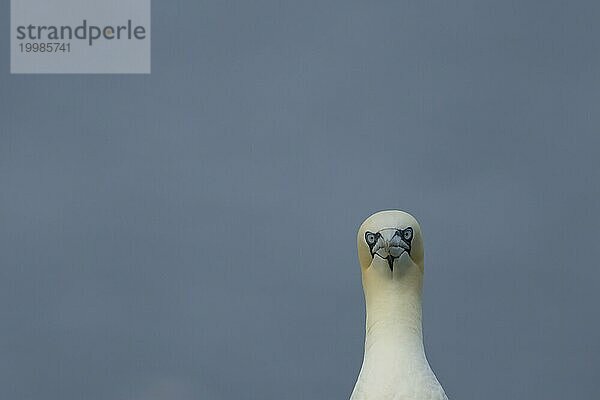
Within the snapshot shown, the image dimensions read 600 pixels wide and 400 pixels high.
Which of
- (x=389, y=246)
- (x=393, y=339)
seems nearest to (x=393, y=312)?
(x=393, y=339)

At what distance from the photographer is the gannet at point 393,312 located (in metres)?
3.21

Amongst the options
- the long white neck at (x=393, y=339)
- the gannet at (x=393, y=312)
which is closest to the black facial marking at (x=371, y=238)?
the gannet at (x=393, y=312)

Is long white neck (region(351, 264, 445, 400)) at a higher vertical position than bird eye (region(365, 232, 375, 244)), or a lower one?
lower

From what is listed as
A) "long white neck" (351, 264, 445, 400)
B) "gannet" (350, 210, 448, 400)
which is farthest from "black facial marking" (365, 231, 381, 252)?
"long white neck" (351, 264, 445, 400)

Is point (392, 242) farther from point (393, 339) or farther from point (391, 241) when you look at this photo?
point (393, 339)

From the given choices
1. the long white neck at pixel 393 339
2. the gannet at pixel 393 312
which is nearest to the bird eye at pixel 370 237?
the gannet at pixel 393 312

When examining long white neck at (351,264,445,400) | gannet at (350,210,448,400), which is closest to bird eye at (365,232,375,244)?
gannet at (350,210,448,400)

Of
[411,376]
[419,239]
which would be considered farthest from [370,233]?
[411,376]

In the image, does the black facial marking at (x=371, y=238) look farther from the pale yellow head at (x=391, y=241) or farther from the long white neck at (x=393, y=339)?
the long white neck at (x=393, y=339)

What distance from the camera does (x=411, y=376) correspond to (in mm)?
3213

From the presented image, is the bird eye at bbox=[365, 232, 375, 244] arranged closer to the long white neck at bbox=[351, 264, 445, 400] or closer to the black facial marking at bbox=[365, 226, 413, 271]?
the black facial marking at bbox=[365, 226, 413, 271]

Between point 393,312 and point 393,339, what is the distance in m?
0.09

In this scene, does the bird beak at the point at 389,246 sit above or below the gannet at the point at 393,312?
above

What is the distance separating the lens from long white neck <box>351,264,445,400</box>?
3201 millimetres
